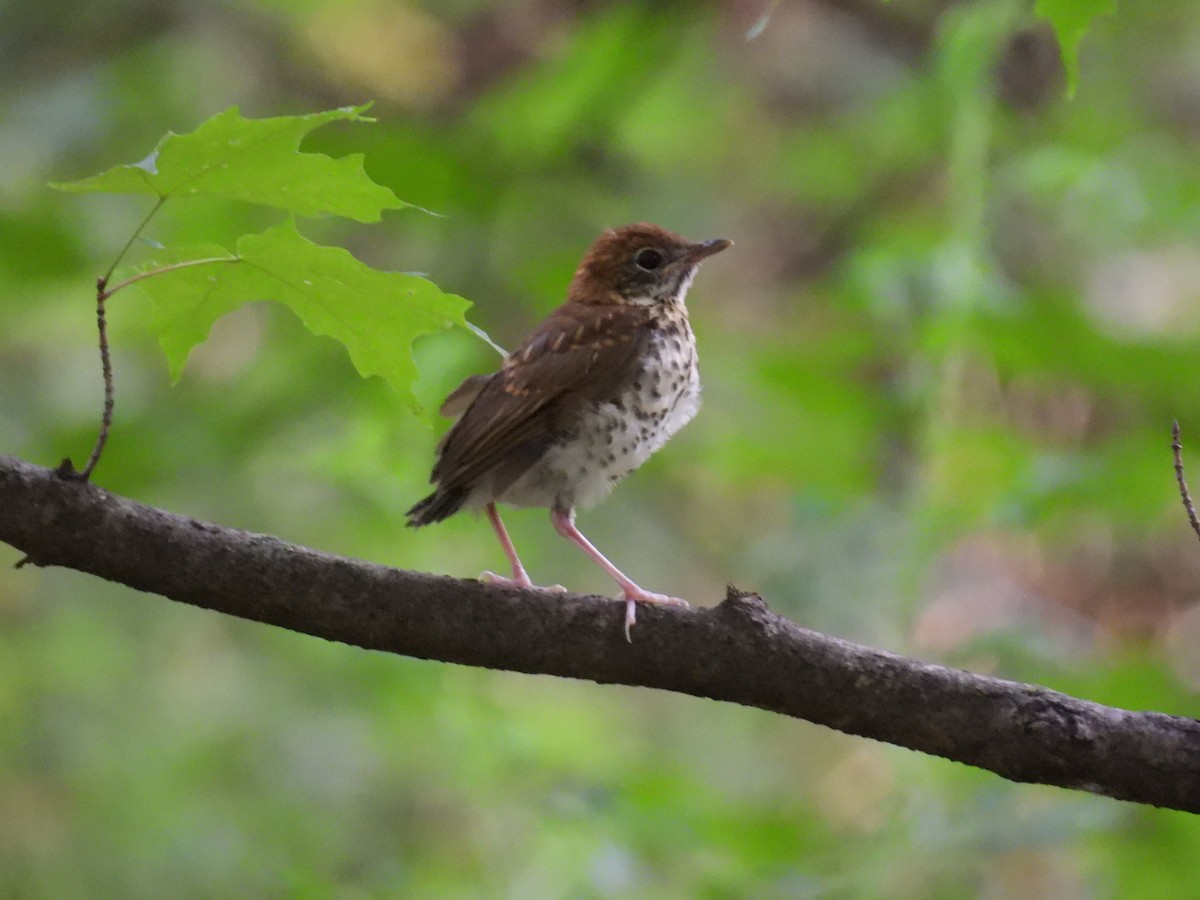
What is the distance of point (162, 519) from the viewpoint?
6.76ft

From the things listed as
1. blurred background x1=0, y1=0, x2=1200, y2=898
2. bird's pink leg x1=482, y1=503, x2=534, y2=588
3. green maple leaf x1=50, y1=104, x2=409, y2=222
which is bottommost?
blurred background x1=0, y1=0, x2=1200, y2=898

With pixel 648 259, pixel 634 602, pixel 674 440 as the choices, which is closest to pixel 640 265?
pixel 648 259

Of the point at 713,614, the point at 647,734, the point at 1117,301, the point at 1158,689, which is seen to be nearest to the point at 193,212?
the point at 713,614

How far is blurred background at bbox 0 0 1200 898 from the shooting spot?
3367 millimetres

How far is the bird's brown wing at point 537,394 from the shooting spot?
9.05 ft

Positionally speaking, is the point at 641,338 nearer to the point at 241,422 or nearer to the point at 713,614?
the point at 713,614

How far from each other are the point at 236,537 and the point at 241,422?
72.0 inches

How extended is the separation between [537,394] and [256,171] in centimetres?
Answer: 105

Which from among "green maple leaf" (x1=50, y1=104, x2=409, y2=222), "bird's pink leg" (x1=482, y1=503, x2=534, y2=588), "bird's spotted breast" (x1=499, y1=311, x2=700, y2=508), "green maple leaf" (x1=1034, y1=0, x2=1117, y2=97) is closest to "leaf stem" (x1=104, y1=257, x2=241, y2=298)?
"green maple leaf" (x1=50, y1=104, x2=409, y2=222)

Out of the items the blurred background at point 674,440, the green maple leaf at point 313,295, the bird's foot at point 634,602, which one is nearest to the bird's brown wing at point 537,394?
the blurred background at point 674,440

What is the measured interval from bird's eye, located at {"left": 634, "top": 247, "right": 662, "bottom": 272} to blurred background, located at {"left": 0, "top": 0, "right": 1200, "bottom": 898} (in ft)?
1.64

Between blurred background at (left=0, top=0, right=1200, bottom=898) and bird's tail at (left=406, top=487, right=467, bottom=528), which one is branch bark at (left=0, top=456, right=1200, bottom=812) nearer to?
bird's tail at (left=406, top=487, right=467, bottom=528)

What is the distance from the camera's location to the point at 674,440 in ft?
14.2

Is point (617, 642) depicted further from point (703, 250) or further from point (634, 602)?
point (703, 250)
